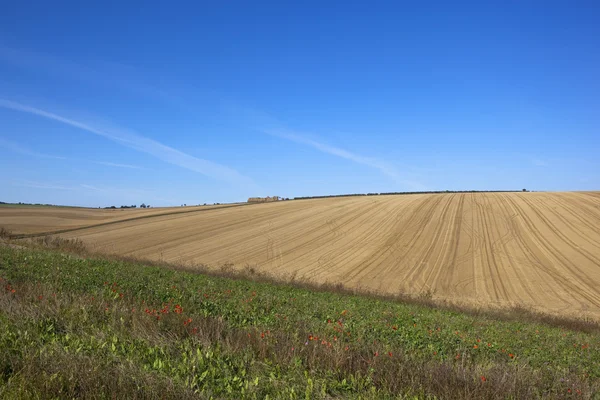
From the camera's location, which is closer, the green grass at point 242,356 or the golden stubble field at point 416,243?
the green grass at point 242,356

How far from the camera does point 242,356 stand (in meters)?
5.23

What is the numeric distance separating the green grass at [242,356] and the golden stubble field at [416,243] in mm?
13432

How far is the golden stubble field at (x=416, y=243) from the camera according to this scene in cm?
2262

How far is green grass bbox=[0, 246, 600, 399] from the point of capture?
13.6 ft

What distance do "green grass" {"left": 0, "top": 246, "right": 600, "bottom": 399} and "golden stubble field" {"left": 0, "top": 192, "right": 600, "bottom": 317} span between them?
1343 centimetres

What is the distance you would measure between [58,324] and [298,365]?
11.5ft

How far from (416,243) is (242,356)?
2795 centimetres

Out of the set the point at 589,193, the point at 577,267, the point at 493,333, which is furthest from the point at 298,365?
the point at 589,193

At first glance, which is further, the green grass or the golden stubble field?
the golden stubble field

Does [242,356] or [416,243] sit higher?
[242,356]

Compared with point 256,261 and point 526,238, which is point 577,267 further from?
point 256,261

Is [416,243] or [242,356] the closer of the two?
[242,356]

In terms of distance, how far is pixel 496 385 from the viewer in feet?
15.6

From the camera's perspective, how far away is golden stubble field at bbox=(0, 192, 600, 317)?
74.2 feet
